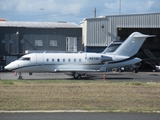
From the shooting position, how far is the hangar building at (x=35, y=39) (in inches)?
1969

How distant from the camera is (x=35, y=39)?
2007 inches

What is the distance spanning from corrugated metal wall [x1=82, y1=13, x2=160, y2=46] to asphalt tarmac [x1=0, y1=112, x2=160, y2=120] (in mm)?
39217

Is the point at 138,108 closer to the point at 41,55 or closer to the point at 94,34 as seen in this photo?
the point at 41,55

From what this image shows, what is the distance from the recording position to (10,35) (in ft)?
164

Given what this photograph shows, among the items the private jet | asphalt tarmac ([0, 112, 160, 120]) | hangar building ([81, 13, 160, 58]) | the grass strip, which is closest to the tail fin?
the private jet

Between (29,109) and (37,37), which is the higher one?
(37,37)

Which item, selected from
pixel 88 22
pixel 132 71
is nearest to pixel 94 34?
pixel 88 22

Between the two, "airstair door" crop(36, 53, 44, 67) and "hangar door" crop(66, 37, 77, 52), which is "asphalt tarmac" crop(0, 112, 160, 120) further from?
"hangar door" crop(66, 37, 77, 52)

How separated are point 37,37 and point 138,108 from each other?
39763mm

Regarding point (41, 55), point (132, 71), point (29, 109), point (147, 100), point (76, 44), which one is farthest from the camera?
point (76, 44)

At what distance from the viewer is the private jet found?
31470mm

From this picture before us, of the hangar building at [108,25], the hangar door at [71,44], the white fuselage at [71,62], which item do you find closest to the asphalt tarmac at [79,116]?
the white fuselage at [71,62]

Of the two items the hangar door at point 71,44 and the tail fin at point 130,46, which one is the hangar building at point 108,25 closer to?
the hangar door at point 71,44

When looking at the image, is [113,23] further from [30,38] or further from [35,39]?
[30,38]
